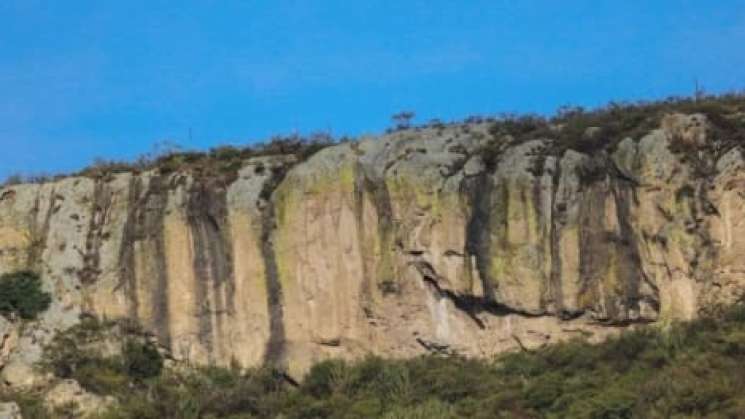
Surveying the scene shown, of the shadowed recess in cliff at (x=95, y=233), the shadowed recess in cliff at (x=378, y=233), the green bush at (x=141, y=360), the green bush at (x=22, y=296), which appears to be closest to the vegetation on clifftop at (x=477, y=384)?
the green bush at (x=141, y=360)

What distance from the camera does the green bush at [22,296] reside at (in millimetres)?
53844

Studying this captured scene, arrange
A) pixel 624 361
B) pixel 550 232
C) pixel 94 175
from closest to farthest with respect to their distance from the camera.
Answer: pixel 624 361
pixel 550 232
pixel 94 175

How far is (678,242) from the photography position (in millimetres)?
50031

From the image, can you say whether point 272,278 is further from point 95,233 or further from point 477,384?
point 477,384

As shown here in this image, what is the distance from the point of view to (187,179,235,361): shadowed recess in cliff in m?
53.2

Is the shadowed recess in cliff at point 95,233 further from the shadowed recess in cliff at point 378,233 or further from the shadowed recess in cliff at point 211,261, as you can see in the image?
the shadowed recess in cliff at point 378,233

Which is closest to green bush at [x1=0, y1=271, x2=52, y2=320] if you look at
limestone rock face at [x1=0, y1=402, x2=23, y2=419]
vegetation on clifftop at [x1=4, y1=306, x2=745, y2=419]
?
vegetation on clifftop at [x1=4, y1=306, x2=745, y2=419]

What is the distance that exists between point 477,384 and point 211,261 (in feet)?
32.1

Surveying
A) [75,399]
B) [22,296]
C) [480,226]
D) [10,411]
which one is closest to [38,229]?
[22,296]

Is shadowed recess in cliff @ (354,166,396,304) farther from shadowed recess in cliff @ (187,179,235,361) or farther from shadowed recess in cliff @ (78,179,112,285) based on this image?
shadowed recess in cliff @ (78,179,112,285)

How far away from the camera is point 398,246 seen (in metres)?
52.7

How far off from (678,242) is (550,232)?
3.71 meters

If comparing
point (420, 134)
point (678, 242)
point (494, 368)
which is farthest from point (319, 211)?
point (678, 242)

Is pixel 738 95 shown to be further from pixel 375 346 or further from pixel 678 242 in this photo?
pixel 375 346
